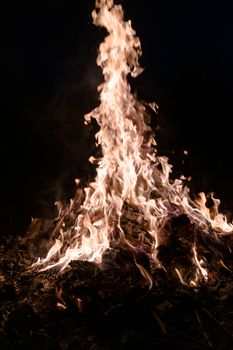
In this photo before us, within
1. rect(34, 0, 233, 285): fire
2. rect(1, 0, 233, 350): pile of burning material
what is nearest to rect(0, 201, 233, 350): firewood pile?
rect(1, 0, 233, 350): pile of burning material

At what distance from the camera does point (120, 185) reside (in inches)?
253

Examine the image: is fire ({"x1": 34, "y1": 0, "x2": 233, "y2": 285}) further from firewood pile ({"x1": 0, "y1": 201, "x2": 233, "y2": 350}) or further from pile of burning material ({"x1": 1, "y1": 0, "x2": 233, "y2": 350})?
firewood pile ({"x1": 0, "y1": 201, "x2": 233, "y2": 350})

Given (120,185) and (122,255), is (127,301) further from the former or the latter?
(120,185)

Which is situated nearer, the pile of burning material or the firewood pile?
the firewood pile

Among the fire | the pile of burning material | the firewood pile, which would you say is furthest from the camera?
the fire

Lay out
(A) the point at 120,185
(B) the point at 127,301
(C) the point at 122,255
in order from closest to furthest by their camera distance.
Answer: (B) the point at 127,301 → (C) the point at 122,255 → (A) the point at 120,185

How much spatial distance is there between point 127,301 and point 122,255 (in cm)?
88

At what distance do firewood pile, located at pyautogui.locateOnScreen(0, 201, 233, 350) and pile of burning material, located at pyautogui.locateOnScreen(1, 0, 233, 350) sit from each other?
12 mm

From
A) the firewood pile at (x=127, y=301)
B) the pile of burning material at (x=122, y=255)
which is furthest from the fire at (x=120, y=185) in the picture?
the firewood pile at (x=127, y=301)

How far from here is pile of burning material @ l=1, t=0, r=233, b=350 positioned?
4.04 m

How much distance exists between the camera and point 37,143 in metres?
12.2

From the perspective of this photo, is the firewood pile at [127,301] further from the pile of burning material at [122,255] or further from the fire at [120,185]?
the fire at [120,185]

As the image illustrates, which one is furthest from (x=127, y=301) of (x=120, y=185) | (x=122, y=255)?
(x=120, y=185)

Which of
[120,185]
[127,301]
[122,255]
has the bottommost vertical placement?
[127,301]
